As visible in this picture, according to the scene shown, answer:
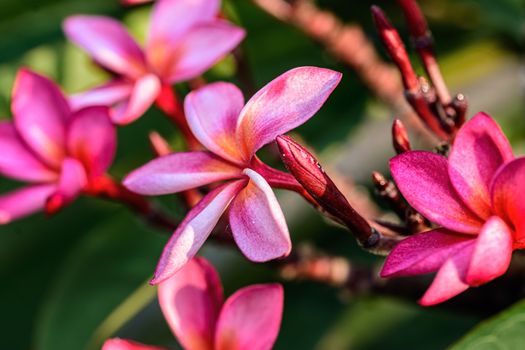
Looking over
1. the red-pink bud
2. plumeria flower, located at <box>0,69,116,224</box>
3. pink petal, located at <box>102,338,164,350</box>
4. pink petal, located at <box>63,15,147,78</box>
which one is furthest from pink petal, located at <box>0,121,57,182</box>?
the red-pink bud

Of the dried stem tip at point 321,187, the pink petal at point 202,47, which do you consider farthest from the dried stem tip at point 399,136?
the pink petal at point 202,47

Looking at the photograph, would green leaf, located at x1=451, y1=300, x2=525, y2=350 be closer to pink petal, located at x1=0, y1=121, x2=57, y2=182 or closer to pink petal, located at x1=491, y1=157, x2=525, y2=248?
pink petal, located at x1=491, y1=157, x2=525, y2=248

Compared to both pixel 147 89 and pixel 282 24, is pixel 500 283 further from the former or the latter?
pixel 282 24

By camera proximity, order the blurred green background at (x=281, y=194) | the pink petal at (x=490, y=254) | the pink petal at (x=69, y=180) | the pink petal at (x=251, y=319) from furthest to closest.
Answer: the blurred green background at (x=281, y=194)
the pink petal at (x=69, y=180)
the pink petal at (x=251, y=319)
the pink petal at (x=490, y=254)

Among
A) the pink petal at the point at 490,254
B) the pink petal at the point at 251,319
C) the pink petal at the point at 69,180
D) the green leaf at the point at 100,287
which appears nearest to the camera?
the pink petal at the point at 490,254

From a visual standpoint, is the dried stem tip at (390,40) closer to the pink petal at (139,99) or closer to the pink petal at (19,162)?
the pink petal at (139,99)

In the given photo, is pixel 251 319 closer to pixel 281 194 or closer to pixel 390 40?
pixel 390 40
